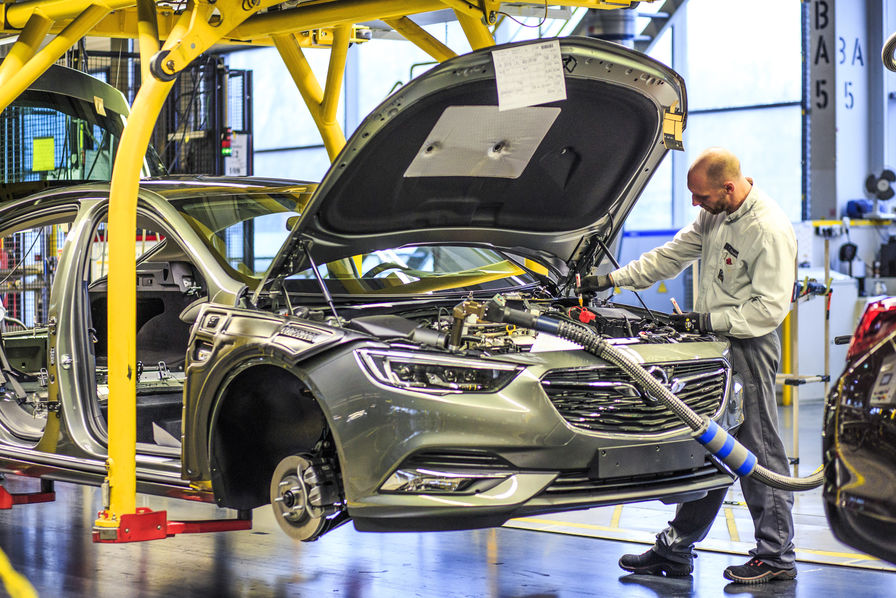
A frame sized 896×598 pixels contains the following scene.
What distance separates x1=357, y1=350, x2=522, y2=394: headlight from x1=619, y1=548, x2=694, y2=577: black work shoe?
176 centimetres

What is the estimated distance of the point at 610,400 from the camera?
150 inches

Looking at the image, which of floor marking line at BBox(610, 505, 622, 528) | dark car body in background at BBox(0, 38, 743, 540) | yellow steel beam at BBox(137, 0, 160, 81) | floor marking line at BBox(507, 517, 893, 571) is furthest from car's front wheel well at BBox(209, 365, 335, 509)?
floor marking line at BBox(610, 505, 622, 528)

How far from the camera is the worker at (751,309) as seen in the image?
15.1 ft

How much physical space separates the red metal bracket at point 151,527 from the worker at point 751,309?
1.83m

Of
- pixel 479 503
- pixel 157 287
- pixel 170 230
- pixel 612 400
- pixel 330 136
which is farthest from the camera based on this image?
pixel 330 136

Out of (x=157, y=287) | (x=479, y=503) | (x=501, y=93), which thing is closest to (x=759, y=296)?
(x=501, y=93)

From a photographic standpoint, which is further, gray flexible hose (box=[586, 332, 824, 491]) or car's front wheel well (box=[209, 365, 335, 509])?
car's front wheel well (box=[209, 365, 335, 509])

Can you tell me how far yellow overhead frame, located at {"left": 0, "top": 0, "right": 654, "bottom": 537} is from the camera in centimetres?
443

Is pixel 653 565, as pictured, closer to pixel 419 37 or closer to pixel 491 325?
pixel 491 325

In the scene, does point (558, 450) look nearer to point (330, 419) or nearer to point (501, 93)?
point (330, 419)

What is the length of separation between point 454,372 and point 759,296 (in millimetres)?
1591

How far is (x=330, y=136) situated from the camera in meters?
7.14

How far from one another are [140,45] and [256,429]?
1.66 m

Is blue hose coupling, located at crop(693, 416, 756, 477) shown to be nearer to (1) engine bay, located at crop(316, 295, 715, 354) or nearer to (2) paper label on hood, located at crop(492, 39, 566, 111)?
(1) engine bay, located at crop(316, 295, 715, 354)
